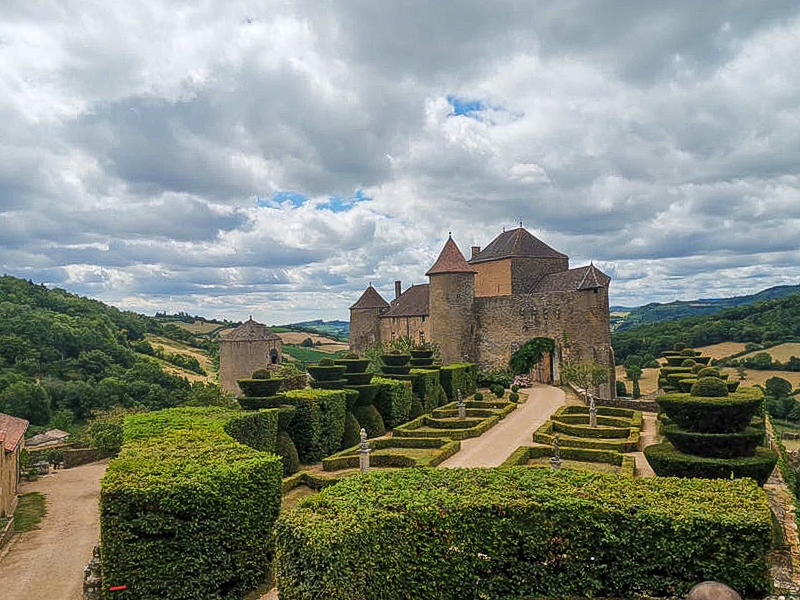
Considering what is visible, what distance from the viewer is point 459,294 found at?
38.8 m

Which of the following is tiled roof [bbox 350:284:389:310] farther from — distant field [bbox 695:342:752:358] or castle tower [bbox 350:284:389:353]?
distant field [bbox 695:342:752:358]

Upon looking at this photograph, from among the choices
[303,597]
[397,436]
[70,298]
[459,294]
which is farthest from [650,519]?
[70,298]

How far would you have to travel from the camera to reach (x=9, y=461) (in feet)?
64.2

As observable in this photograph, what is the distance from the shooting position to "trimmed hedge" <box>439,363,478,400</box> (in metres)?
32.1

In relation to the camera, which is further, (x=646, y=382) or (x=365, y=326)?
(x=365, y=326)

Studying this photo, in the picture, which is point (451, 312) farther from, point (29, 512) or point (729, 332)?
point (729, 332)

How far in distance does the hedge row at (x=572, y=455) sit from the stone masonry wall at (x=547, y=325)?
16109mm

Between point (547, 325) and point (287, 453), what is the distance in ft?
76.5

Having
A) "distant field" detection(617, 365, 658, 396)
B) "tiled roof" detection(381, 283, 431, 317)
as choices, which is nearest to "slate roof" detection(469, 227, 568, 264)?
"tiled roof" detection(381, 283, 431, 317)

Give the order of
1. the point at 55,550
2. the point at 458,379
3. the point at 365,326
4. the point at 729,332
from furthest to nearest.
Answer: the point at 729,332 < the point at 365,326 < the point at 458,379 < the point at 55,550

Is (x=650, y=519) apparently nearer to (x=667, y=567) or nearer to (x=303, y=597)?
(x=667, y=567)

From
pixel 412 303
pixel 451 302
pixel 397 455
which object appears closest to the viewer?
pixel 397 455

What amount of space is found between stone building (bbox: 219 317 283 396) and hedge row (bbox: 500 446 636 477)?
75.4ft

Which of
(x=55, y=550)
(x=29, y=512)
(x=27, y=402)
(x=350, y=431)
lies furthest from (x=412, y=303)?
(x=55, y=550)
